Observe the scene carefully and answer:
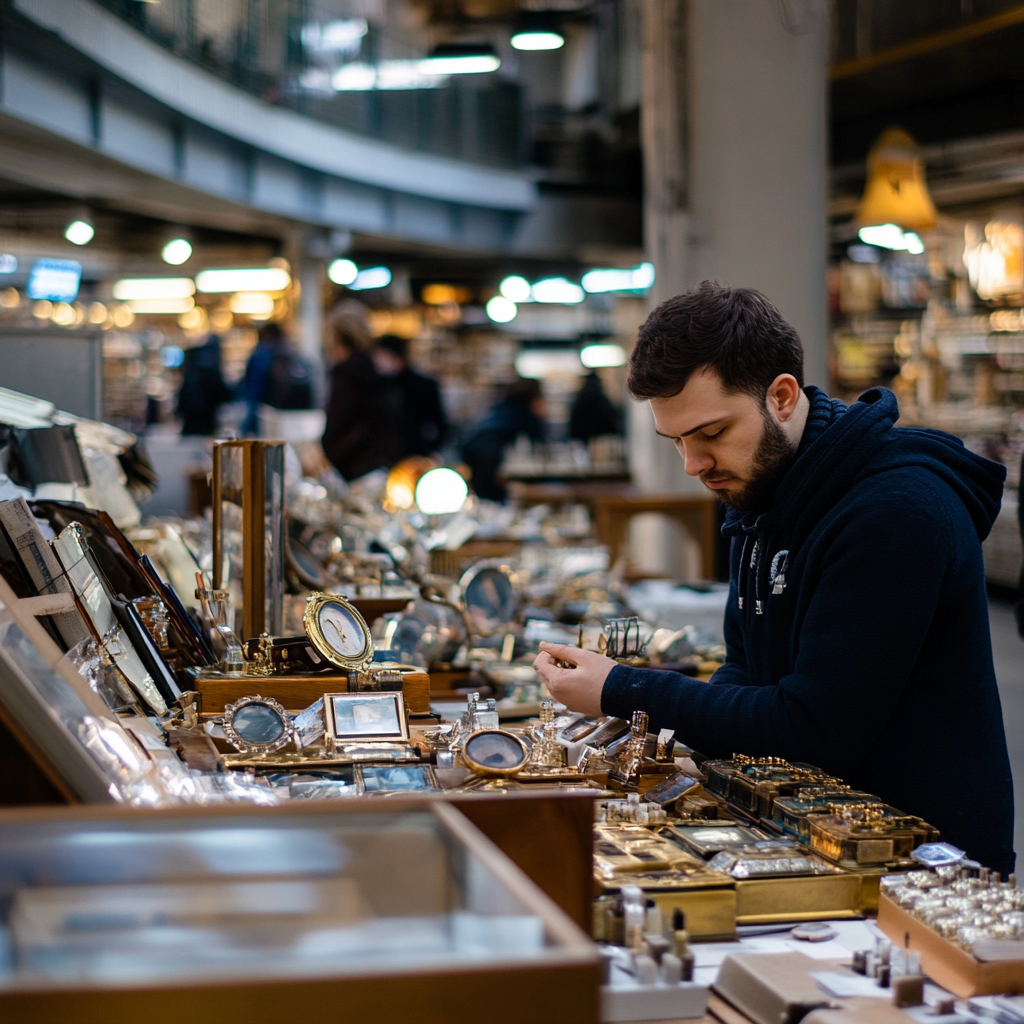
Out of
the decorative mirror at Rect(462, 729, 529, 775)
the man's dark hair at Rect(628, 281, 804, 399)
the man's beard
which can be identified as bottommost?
the decorative mirror at Rect(462, 729, 529, 775)

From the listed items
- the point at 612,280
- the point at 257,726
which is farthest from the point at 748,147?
the point at 612,280

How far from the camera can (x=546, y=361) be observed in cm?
2470

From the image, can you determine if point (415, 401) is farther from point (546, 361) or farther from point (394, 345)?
point (546, 361)

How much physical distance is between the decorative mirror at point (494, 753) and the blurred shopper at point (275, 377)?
8.19 meters

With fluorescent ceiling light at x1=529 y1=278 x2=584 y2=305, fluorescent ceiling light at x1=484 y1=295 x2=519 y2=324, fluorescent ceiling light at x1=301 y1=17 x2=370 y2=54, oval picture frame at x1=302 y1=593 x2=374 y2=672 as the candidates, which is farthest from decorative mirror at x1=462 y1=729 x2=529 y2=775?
fluorescent ceiling light at x1=484 y1=295 x2=519 y2=324

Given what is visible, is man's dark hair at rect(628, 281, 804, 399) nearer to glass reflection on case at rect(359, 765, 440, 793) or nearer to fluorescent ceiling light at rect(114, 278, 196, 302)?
glass reflection on case at rect(359, 765, 440, 793)

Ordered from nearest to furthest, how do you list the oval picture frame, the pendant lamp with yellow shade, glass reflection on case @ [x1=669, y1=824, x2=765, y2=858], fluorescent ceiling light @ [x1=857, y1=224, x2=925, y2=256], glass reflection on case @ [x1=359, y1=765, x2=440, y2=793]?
glass reflection on case @ [x1=669, y1=824, x2=765, y2=858] → glass reflection on case @ [x1=359, y1=765, x2=440, y2=793] → the oval picture frame → the pendant lamp with yellow shade → fluorescent ceiling light @ [x1=857, y1=224, x2=925, y2=256]

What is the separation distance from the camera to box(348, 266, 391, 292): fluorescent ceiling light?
19922mm

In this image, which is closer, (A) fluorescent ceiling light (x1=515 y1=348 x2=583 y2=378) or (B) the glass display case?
(B) the glass display case

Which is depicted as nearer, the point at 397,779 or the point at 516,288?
the point at 397,779

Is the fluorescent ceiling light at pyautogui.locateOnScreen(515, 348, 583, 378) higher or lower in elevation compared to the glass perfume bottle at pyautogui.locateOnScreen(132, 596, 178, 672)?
higher

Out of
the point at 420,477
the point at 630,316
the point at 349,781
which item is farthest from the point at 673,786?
the point at 630,316

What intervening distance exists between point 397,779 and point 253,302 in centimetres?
2044

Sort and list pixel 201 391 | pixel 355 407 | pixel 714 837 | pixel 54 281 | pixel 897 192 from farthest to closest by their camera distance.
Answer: pixel 54 281
pixel 201 391
pixel 897 192
pixel 355 407
pixel 714 837
